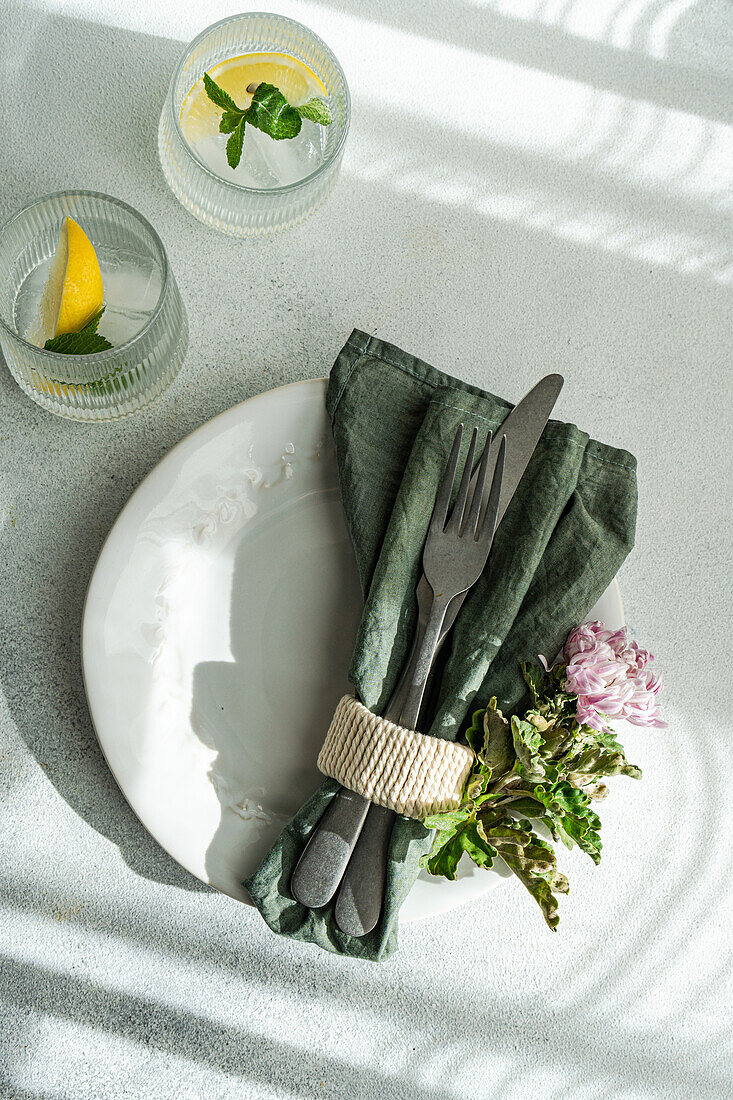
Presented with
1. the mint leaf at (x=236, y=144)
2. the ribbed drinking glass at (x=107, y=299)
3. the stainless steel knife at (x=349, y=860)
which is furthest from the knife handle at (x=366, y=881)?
the mint leaf at (x=236, y=144)

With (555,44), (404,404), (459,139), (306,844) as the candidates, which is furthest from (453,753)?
(555,44)

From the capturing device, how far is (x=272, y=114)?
0.59m

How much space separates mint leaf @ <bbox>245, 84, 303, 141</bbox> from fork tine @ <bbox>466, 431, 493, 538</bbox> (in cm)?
26

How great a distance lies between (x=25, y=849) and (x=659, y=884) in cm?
46

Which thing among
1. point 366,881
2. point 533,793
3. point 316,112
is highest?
point 316,112

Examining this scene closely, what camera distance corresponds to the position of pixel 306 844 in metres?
0.55

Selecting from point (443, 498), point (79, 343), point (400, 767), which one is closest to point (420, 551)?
point (443, 498)

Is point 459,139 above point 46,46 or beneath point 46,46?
above

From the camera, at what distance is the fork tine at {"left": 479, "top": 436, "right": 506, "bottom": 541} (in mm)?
557

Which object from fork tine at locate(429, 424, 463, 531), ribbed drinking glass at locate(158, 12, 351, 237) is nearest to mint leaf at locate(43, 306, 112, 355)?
ribbed drinking glass at locate(158, 12, 351, 237)

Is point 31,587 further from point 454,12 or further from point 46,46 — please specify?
point 454,12

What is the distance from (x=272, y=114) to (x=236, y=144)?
31 mm

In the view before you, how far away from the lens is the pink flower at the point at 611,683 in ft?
1.67

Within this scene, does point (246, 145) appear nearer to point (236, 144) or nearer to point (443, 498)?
point (236, 144)
